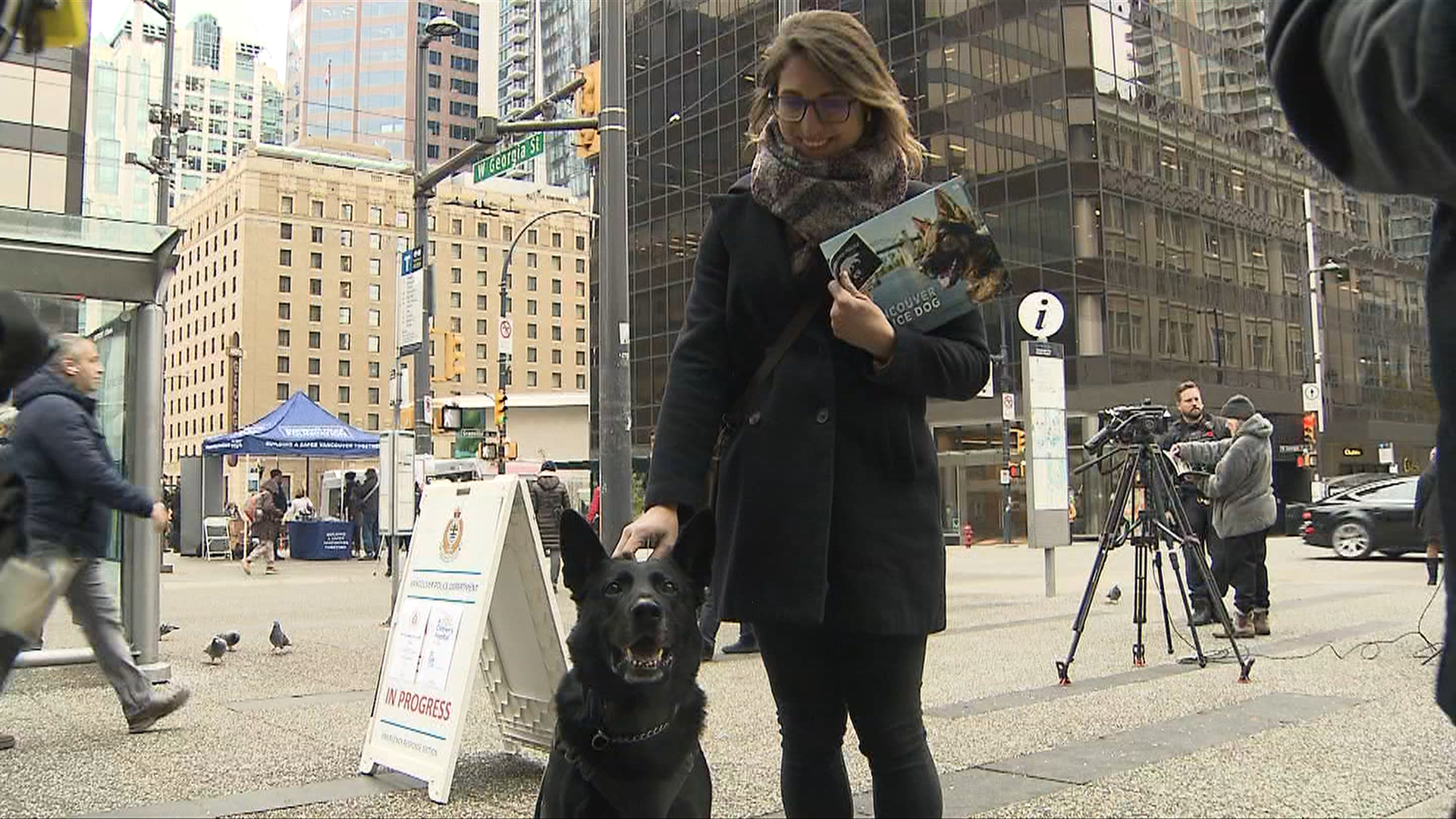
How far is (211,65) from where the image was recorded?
75.4 m

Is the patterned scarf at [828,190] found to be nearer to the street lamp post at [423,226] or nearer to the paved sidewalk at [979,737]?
the paved sidewalk at [979,737]

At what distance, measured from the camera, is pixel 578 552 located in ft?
9.17

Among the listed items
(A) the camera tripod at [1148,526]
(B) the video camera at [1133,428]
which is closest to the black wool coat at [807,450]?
(A) the camera tripod at [1148,526]

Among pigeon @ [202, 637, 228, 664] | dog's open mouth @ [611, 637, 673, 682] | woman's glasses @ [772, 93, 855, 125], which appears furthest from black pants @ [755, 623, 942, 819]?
pigeon @ [202, 637, 228, 664]

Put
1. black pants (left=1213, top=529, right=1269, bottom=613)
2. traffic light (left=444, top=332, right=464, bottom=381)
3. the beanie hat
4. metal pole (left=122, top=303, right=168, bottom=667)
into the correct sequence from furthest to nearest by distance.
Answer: traffic light (left=444, top=332, right=464, bottom=381) < the beanie hat < black pants (left=1213, top=529, right=1269, bottom=613) < metal pole (left=122, top=303, right=168, bottom=667)

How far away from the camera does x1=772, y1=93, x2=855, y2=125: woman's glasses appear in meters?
2.43

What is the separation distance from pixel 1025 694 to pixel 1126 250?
109ft

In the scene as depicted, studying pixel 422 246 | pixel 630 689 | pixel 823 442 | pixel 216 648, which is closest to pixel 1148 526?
pixel 630 689

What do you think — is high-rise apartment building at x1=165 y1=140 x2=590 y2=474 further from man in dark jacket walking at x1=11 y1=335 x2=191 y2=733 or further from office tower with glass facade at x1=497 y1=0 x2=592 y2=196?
man in dark jacket walking at x1=11 y1=335 x2=191 y2=733

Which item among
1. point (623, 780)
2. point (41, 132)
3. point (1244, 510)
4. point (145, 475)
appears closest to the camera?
point (623, 780)

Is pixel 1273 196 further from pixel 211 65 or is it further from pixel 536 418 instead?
pixel 211 65

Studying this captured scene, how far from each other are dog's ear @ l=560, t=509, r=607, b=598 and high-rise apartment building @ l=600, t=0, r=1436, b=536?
33.6m

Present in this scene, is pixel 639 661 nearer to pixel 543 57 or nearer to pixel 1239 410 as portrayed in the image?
pixel 1239 410

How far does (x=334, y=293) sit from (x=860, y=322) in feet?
404
